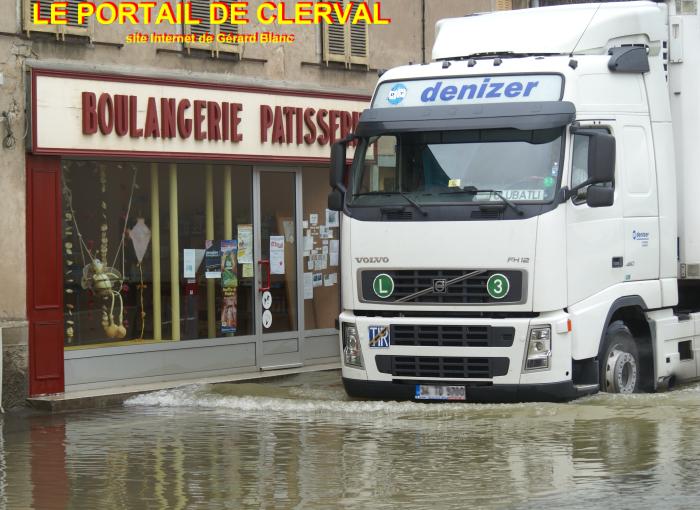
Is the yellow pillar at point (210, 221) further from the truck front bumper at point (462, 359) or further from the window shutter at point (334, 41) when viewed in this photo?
the truck front bumper at point (462, 359)

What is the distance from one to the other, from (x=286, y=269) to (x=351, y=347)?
5.19 metres

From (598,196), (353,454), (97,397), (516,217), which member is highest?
(598,196)

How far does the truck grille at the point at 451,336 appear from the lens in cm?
1318

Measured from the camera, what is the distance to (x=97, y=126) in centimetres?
1600

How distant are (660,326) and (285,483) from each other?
5.74 meters

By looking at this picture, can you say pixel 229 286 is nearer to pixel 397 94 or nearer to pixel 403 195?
pixel 397 94

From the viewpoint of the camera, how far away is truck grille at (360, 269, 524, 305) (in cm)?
1314

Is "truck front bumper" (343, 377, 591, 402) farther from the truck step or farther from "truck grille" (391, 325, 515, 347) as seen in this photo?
"truck grille" (391, 325, 515, 347)

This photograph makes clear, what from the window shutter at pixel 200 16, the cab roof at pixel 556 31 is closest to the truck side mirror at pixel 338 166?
the cab roof at pixel 556 31

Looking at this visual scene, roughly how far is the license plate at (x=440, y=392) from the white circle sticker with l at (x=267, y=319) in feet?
17.3

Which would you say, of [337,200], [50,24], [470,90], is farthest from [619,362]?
[50,24]

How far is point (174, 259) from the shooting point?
17344 millimetres

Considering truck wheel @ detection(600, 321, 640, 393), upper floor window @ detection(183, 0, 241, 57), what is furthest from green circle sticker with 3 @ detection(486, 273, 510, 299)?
upper floor window @ detection(183, 0, 241, 57)

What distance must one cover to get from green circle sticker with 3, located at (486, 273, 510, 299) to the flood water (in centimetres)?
100
